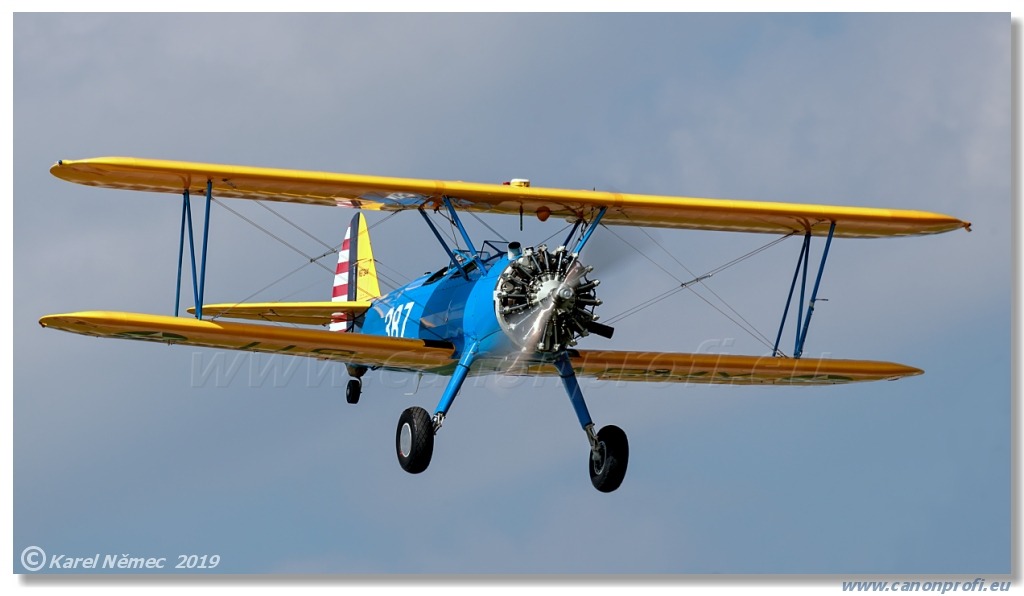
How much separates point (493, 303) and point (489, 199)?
1.55 metres

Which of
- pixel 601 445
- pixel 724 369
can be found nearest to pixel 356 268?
pixel 724 369

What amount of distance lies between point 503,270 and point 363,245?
24.2ft

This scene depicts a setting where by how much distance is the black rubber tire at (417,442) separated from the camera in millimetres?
17047

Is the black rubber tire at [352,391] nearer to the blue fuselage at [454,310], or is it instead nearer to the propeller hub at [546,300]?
the blue fuselage at [454,310]

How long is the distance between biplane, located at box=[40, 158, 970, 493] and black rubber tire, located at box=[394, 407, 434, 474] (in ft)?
0.05

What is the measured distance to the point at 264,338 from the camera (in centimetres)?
1739

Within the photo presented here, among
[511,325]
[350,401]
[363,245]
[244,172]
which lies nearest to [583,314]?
[511,325]

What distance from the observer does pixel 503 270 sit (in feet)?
56.2

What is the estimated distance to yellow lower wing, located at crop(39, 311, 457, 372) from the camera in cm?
1673

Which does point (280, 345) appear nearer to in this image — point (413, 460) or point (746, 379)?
point (413, 460)

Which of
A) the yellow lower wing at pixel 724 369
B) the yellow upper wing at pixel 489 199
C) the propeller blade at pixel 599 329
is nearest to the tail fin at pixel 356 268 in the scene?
the yellow upper wing at pixel 489 199

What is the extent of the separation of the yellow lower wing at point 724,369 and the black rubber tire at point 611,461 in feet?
3.28

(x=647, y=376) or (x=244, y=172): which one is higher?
(x=244, y=172)

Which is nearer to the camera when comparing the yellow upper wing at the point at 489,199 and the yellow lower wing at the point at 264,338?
the yellow lower wing at the point at 264,338
